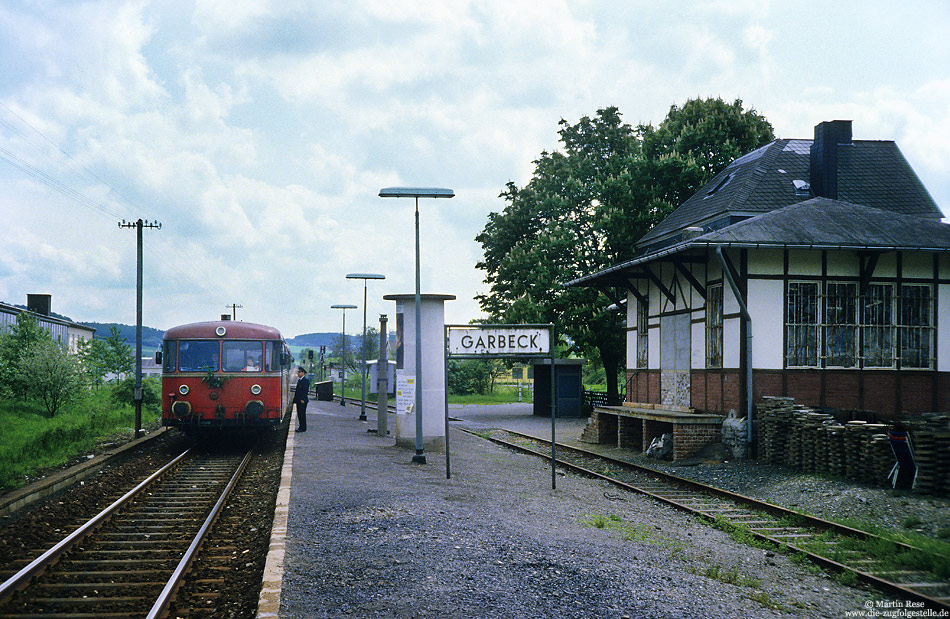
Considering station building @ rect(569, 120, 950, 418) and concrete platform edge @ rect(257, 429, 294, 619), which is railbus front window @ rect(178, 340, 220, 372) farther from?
station building @ rect(569, 120, 950, 418)

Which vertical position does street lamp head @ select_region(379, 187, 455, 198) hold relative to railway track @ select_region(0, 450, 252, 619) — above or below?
above

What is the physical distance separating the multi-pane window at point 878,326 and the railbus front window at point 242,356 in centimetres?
1364

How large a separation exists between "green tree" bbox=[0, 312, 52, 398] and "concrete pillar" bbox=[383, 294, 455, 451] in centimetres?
1553

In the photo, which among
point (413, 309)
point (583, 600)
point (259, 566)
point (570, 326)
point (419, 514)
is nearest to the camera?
point (583, 600)

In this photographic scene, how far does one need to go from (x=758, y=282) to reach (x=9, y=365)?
25.0 meters

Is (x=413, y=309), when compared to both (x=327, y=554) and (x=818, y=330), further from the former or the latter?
(x=327, y=554)

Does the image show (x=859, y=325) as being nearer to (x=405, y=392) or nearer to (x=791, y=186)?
(x=791, y=186)

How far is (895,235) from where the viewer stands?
16.9 m

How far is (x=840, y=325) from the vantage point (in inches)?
666

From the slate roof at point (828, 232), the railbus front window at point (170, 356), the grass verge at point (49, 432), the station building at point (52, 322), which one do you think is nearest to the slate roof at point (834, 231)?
the slate roof at point (828, 232)

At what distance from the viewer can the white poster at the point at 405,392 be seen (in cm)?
1798

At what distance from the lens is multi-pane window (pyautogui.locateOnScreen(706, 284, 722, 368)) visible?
17500 millimetres

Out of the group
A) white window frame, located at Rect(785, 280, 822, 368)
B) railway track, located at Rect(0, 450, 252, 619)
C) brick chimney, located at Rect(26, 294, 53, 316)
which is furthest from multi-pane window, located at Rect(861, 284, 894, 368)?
brick chimney, located at Rect(26, 294, 53, 316)

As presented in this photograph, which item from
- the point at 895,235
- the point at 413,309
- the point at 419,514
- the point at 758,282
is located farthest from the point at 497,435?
the point at 419,514
